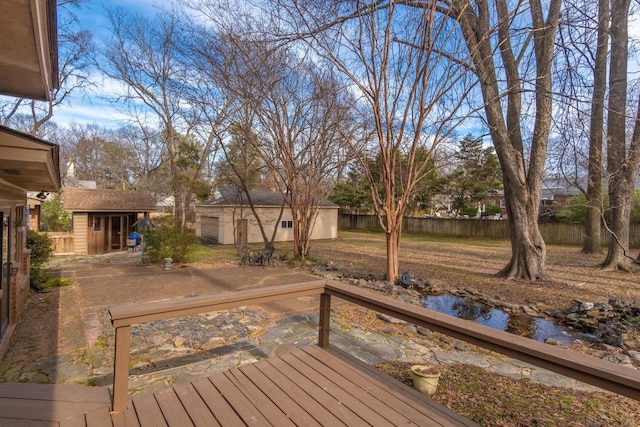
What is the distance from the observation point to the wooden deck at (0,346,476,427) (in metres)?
2.15

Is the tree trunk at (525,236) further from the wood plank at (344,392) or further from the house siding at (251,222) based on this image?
the house siding at (251,222)

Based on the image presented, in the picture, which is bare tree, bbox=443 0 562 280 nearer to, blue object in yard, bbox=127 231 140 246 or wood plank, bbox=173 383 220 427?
wood plank, bbox=173 383 220 427

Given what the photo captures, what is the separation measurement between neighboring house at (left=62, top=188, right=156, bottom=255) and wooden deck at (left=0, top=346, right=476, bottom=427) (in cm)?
1342

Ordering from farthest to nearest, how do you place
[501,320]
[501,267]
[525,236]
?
[501,267] < [525,236] < [501,320]

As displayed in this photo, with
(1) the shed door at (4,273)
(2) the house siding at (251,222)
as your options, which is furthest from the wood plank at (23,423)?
(2) the house siding at (251,222)

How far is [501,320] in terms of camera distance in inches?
247

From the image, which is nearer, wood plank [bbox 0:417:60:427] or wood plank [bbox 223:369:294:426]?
wood plank [bbox 0:417:60:427]

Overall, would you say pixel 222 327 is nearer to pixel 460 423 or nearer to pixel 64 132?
pixel 460 423

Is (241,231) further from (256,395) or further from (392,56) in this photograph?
(256,395)

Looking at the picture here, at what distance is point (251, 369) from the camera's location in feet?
9.55

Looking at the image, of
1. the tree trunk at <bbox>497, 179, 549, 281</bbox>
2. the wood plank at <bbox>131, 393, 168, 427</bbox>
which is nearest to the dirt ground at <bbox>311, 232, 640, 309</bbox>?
the tree trunk at <bbox>497, 179, 549, 281</bbox>

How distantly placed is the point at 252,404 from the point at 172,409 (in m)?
0.53

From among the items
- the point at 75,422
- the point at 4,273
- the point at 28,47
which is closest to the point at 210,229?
the point at 4,273

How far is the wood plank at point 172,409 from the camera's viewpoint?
2.15 metres
